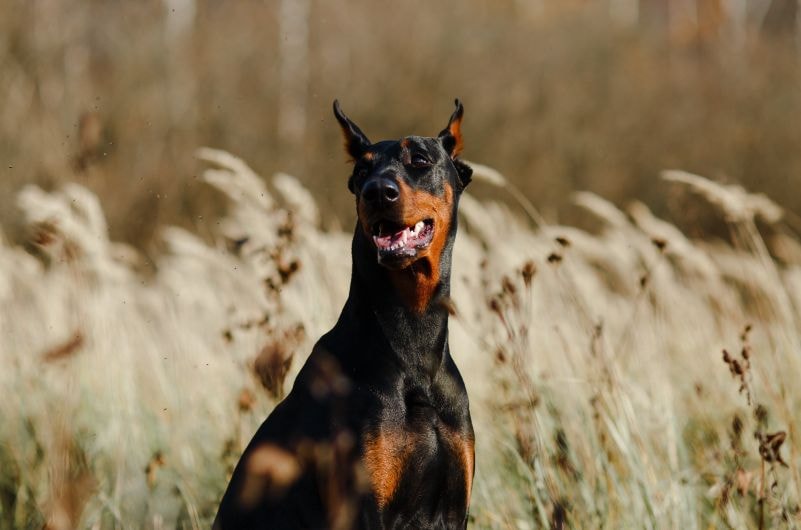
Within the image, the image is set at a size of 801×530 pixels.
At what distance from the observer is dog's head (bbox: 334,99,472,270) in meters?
3.22

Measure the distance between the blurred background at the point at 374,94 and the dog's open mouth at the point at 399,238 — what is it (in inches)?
472

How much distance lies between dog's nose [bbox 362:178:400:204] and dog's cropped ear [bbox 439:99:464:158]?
0.60 metres

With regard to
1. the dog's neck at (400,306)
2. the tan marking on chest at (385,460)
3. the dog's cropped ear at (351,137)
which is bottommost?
the tan marking on chest at (385,460)

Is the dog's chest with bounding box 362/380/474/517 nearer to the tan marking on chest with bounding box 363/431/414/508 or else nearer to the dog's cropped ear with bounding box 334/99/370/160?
the tan marking on chest with bounding box 363/431/414/508

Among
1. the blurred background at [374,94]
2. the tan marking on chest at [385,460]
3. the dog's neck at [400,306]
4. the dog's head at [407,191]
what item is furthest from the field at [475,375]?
the blurred background at [374,94]

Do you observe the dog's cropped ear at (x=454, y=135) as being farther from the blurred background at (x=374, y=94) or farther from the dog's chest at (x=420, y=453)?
the blurred background at (x=374, y=94)

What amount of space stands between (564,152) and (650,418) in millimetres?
17110

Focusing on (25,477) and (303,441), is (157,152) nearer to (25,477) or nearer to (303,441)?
(25,477)

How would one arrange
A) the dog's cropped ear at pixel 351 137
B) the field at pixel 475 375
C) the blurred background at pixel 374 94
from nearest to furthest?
the dog's cropped ear at pixel 351 137
the field at pixel 475 375
the blurred background at pixel 374 94

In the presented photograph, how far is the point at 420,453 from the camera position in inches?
124

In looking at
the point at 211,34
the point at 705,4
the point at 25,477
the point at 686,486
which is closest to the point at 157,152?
the point at 211,34

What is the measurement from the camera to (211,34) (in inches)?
784

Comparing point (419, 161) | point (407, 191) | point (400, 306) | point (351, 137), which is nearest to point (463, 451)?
point (400, 306)

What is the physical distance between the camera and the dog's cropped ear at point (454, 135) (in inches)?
147
